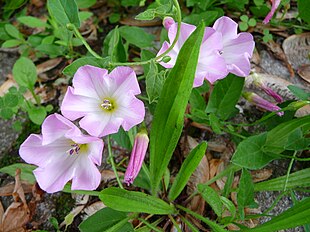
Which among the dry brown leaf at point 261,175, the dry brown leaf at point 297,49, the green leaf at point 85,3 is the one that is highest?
the green leaf at point 85,3

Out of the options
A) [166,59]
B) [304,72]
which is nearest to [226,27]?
[166,59]

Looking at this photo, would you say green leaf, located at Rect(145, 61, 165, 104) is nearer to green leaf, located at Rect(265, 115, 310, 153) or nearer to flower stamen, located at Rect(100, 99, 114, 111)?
flower stamen, located at Rect(100, 99, 114, 111)

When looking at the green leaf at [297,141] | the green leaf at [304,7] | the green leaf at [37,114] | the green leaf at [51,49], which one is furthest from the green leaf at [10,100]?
the green leaf at [304,7]

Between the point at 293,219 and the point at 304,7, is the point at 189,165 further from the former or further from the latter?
the point at 304,7

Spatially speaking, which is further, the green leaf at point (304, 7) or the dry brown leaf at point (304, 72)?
the dry brown leaf at point (304, 72)

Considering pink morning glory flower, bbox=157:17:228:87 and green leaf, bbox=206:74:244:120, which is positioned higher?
pink morning glory flower, bbox=157:17:228:87

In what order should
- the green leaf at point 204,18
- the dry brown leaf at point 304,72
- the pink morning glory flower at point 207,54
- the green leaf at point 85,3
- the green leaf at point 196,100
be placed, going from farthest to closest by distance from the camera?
1. the green leaf at point 85,3
2. the dry brown leaf at point 304,72
3. the green leaf at point 204,18
4. the green leaf at point 196,100
5. the pink morning glory flower at point 207,54

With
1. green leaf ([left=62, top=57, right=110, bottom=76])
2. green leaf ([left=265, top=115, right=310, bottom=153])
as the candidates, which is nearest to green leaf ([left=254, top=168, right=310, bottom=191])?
green leaf ([left=265, top=115, right=310, bottom=153])

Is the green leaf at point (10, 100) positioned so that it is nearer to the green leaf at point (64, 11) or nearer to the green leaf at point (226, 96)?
the green leaf at point (64, 11)
